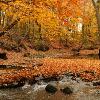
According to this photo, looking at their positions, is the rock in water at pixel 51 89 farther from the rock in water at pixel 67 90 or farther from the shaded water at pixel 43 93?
the rock in water at pixel 67 90

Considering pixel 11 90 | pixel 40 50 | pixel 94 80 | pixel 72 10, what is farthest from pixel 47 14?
pixel 40 50

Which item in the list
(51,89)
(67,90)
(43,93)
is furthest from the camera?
(51,89)

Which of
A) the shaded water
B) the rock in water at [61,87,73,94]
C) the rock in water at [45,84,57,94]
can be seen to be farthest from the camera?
the rock in water at [45,84,57,94]

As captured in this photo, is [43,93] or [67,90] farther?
[67,90]

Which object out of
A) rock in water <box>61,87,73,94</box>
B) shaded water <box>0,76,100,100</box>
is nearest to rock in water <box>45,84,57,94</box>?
shaded water <box>0,76,100,100</box>

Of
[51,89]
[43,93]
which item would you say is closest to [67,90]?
[51,89]

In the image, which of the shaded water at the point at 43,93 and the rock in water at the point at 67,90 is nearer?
the shaded water at the point at 43,93

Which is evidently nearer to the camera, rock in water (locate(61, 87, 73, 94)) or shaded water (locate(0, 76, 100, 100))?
shaded water (locate(0, 76, 100, 100))

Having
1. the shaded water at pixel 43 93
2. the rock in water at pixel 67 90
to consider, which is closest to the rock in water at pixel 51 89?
the shaded water at pixel 43 93

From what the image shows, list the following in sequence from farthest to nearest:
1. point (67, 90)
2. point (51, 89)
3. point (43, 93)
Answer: point (51, 89) < point (67, 90) < point (43, 93)

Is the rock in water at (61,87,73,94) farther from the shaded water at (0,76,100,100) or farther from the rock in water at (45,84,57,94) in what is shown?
the rock in water at (45,84,57,94)

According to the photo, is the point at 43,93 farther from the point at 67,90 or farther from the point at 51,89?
the point at 67,90

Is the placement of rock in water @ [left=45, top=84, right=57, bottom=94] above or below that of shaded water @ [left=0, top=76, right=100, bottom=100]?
above

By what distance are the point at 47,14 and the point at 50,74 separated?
13.6 feet
